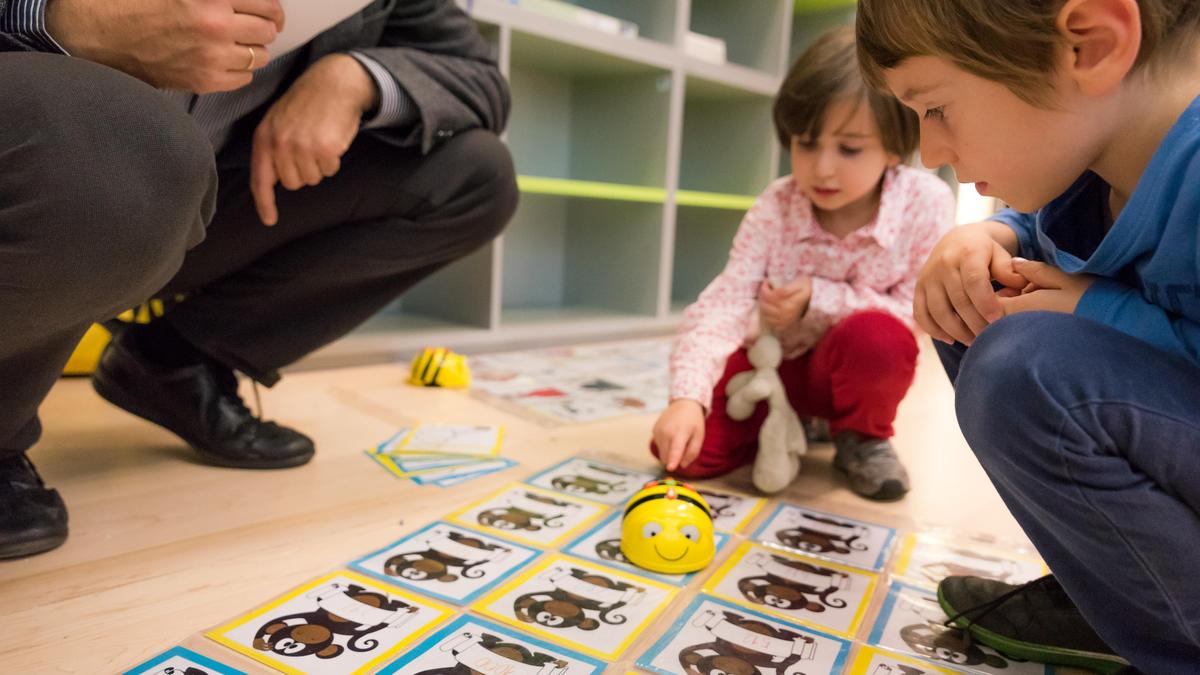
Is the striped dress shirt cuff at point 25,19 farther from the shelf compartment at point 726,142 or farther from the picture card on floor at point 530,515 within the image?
the shelf compartment at point 726,142

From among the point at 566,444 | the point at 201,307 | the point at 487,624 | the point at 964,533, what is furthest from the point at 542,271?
the point at 487,624

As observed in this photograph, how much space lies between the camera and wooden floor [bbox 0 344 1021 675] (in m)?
0.59

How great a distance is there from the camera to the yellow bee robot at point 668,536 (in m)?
0.69

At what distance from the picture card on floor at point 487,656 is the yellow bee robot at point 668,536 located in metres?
0.15

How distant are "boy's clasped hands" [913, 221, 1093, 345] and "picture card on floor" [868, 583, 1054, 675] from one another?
219 mm

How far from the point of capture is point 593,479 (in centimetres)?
94

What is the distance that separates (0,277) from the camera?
542mm

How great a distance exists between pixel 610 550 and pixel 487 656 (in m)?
0.21

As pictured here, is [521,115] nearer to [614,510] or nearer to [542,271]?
[542,271]

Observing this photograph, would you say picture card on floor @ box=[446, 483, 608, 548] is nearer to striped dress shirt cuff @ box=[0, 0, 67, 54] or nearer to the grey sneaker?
the grey sneaker

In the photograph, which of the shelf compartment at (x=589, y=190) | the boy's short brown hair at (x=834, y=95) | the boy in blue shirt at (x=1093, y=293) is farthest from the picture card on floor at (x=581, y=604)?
the shelf compartment at (x=589, y=190)

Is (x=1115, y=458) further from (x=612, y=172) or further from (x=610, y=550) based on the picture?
(x=612, y=172)

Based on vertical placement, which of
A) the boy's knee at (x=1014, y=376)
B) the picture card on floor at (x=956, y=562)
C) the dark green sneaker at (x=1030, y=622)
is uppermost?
the boy's knee at (x=1014, y=376)

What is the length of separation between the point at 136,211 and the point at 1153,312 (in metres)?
0.67
